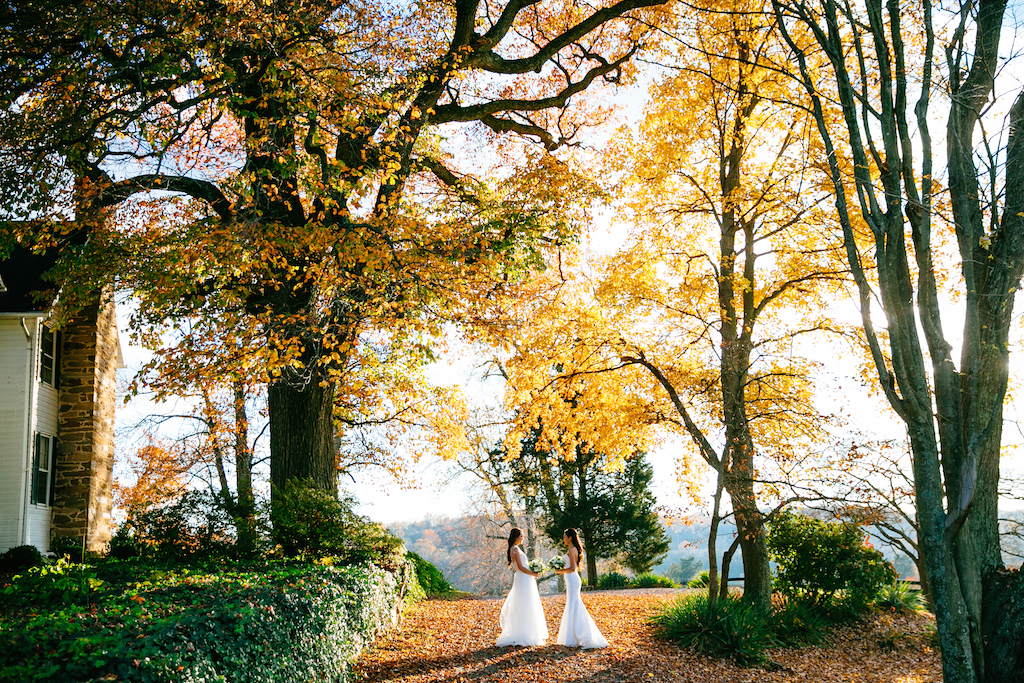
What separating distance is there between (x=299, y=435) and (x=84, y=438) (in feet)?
27.0

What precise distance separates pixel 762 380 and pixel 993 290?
7.37 m

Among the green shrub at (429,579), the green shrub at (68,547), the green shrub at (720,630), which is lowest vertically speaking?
the green shrub at (429,579)

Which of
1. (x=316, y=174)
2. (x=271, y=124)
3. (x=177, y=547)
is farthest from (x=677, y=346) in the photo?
(x=177, y=547)

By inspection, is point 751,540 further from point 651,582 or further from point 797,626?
point 651,582

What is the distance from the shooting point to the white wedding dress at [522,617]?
934 cm

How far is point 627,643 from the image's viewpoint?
1002 cm

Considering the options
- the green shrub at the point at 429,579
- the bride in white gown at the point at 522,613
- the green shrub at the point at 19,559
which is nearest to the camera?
the bride in white gown at the point at 522,613

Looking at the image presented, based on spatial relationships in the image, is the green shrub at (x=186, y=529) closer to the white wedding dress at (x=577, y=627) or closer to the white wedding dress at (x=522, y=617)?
the white wedding dress at (x=522, y=617)

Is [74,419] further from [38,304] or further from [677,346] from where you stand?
[677,346]

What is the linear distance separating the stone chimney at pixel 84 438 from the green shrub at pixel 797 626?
1427 centimetres

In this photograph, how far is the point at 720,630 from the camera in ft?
32.7

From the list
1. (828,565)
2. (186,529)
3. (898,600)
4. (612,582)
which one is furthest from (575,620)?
(612,582)

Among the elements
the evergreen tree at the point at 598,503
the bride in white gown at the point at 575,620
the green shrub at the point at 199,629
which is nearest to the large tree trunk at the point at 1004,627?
the bride in white gown at the point at 575,620

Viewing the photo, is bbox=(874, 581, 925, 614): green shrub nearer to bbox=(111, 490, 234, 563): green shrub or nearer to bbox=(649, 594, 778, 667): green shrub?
bbox=(649, 594, 778, 667): green shrub
